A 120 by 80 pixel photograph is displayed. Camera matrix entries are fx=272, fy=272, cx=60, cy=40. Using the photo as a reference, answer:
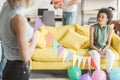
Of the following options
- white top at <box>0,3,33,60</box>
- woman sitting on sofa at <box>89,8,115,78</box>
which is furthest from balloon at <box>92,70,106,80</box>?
white top at <box>0,3,33,60</box>

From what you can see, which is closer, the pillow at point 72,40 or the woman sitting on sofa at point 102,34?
the woman sitting on sofa at point 102,34

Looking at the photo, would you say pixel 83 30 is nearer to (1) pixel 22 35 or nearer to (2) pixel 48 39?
(2) pixel 48 39

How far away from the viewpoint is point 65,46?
4180 mm

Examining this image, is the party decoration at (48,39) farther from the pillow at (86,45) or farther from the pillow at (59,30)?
the pillow at (86,45)

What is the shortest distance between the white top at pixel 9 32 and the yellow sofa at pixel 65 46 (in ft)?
7.15

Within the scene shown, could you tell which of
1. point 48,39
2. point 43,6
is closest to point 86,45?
point 48,39

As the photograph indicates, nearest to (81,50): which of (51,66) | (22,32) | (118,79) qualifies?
(51,66)

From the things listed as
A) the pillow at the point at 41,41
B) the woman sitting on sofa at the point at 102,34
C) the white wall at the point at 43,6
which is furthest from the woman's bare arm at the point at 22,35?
the white wall at the point at 43,6

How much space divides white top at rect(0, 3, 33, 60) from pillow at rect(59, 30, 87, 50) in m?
2.43

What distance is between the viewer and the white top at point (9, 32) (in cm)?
158

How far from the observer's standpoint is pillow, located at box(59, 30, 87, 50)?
4.11 m

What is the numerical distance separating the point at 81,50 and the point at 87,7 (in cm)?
280

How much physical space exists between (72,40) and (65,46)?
0.14 meters

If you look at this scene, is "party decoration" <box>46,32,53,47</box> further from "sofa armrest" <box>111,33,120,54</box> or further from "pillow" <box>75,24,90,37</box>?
"sofa armrest" <box>111,33,120,54</box>
